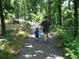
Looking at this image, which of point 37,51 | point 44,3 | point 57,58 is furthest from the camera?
point 44,3

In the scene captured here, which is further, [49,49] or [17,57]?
[49,49]

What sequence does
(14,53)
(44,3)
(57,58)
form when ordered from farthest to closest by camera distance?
(44,3) < (14,53) < (57,58)

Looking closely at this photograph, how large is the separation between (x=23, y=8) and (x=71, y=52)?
68820 mm

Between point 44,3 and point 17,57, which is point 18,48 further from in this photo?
point 44,3

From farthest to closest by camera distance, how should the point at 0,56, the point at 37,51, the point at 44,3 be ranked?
1. the point at 44,3
2. the point at 37,51
3. the point at 0,56

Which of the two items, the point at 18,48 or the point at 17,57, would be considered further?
the point at 18,48

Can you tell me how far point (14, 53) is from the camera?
14.2 metres

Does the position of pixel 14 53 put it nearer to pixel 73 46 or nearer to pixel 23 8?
pixel 73 46

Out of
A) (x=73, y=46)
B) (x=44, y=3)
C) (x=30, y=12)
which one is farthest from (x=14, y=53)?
(x=30, y=12)

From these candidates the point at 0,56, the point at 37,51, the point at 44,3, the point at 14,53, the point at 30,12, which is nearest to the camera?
the point at 0,56

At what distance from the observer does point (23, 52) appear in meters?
14.9

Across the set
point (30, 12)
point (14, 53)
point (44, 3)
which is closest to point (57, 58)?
point (14, 53)

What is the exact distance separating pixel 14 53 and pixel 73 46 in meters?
3.41

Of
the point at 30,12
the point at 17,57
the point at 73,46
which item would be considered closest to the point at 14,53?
the point at 17,57
